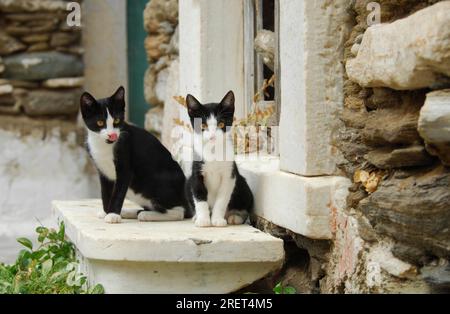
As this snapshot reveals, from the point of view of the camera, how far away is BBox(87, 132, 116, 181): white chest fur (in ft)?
12.8

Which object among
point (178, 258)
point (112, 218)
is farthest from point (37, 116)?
point (178, 258)

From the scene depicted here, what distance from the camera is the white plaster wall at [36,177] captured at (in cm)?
696

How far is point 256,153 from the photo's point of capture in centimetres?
443

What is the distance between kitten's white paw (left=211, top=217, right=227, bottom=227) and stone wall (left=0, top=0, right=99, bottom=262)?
328 centimetres

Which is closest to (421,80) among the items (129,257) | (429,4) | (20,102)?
(429,4)

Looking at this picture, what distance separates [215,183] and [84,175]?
3.63 metres

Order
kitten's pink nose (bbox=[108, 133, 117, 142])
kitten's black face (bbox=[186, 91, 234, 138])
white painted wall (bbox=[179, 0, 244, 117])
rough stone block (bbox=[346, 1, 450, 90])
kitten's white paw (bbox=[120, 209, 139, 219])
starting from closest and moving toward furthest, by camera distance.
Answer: rough stone block (bbox=[346, 1, 450, 90]) < kitten's black face (bbox=[186, 91, 234, 138]) < kitten's pink nose (bbox=[108, 133, 117, 142]) < kitten's white paw (bbox=[120, 209, 139, 219]) < white painted wall (bbox=[179, 0, 244, 117])

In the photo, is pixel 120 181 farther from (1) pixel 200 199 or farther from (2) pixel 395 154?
(2) pixel 395 154

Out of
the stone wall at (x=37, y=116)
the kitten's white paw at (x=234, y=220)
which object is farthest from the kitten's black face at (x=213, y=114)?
the stone wall at (x=37, y=116)

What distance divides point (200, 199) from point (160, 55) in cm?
215

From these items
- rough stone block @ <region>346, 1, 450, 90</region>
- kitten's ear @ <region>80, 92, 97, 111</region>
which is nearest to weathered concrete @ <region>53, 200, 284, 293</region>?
kitten's ear @ <region>80, 92, 97, 111</region>

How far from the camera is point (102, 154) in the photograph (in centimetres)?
391

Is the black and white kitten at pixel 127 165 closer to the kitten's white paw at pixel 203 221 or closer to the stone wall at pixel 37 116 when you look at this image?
the kitten's white paw at pixel 203 221

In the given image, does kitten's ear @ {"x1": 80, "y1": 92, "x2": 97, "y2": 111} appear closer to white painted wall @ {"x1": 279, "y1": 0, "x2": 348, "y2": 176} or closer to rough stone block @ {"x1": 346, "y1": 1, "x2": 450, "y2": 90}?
white painted wall @ {"x1": 279, "y1": 0, "x2": 348, "y2": 176}
